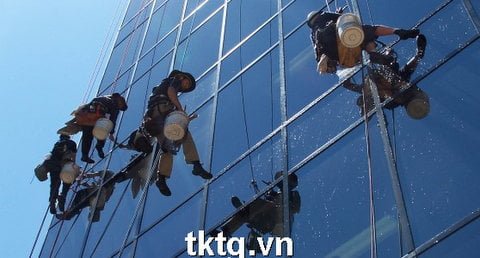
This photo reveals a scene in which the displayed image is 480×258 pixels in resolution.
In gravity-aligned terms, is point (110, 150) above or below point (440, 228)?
above

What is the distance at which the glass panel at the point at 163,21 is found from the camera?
1488cm

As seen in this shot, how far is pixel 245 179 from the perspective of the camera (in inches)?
319

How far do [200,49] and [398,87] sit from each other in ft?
18.7

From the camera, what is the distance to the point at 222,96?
10.1 m

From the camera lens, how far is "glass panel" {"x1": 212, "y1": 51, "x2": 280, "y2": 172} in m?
8.61

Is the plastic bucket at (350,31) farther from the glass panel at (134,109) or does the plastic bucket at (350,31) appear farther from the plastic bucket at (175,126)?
the glass panel at (134,109)

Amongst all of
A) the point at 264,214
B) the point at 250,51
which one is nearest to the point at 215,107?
the point at 250,51

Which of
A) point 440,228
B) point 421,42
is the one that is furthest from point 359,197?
point 421,42

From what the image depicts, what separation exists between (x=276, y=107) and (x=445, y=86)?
2470 millimetres

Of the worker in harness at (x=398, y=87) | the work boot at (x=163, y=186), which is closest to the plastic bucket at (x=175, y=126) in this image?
the work boot at (x=163, y=186)

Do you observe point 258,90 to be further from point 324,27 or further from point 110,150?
point 110,150

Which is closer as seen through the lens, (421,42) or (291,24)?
(421,42)

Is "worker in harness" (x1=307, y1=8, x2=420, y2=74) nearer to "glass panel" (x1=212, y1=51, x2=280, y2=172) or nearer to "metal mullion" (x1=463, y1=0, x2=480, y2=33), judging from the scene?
"metal mullion" (x1=463, y1=0, x2=480, y2=33)

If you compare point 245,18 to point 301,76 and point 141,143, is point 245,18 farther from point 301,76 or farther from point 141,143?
point 301,76
